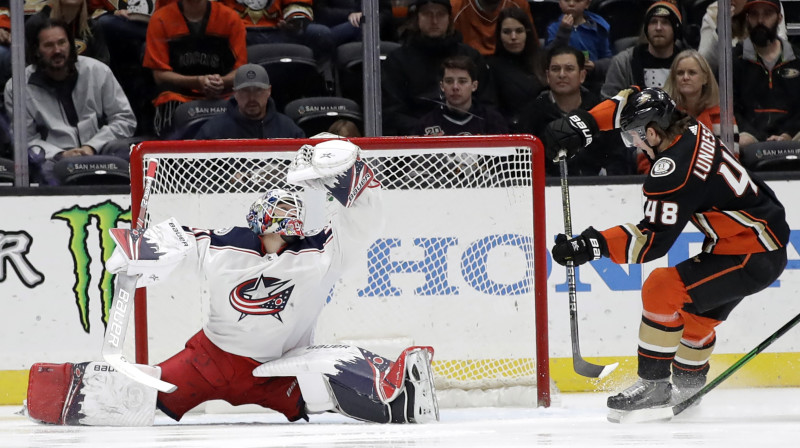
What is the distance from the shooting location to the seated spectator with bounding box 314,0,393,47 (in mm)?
4477

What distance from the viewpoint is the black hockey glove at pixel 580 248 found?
3061 millimetres

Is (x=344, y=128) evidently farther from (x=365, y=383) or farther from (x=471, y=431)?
(x=471, y=431)

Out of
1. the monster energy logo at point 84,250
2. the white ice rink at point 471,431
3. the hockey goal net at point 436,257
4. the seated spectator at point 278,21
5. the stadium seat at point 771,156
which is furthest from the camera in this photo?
the seated spectator at point 278,21

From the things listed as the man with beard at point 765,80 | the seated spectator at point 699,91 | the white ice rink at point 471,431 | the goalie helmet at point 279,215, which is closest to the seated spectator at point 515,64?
the seated spectator at point 699,91

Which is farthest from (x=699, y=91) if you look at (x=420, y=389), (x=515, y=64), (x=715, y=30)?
(x=420, y=389)

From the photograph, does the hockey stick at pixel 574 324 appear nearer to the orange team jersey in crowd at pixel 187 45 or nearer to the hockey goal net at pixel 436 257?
the hockey goal net at pixel 436 257

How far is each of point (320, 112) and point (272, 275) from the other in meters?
1.54

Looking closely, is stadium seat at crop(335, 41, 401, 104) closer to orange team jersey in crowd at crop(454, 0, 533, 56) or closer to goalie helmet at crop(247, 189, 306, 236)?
orange team jersey in crowd at crop(454, 0, 533, 56)

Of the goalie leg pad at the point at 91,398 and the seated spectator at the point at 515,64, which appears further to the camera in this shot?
the seated spectator at the point at 515,64

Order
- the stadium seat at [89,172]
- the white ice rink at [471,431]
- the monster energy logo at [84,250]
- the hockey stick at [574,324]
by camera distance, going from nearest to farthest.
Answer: the white ice rink at [471,431], the hockey stick at [574,324], the monster energy logo at [84,250], the stadium seat at [89,172]

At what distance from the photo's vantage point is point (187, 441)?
8.14 ft

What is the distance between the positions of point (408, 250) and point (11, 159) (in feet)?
5.49

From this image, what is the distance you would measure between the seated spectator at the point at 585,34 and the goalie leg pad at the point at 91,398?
95.4 inches

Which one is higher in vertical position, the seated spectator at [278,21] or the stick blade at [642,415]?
the seated spectator at [278,21]
